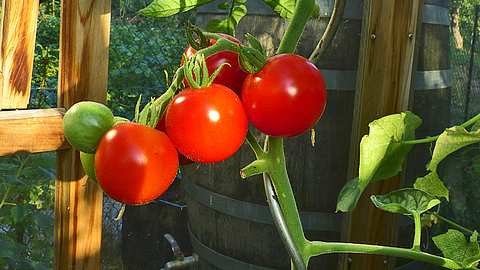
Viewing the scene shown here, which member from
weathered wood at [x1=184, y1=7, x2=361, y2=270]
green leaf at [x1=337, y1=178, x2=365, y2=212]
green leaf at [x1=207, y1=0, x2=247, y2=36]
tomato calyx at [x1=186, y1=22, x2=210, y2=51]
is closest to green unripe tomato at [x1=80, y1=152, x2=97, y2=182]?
tomato calyx at [x1=186, y1=22, x2=210, y2=51]

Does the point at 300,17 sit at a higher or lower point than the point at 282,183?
higher

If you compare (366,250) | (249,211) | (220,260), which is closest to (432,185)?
(366,250)

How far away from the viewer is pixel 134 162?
463mm

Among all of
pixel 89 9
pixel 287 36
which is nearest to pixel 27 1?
pixel 89 9

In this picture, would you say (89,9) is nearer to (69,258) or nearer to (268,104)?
(69,258)

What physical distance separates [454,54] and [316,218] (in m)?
0.51

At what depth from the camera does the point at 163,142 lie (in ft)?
1.53

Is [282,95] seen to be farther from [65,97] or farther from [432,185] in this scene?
[65,97]

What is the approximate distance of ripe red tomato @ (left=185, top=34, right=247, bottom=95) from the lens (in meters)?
0.50

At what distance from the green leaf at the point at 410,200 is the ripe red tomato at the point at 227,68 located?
0.23 metres

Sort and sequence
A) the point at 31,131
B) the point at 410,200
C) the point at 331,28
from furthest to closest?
1. the point at 31,131
2. the point at 331,28
3. the point at 410,200

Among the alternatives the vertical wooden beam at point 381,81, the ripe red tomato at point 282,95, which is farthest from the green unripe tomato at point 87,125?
the vertical wooden beam at point 381,81

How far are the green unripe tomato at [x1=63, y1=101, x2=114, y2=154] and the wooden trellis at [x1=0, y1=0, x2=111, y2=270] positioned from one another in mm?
489

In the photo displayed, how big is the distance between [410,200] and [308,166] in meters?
0.71
